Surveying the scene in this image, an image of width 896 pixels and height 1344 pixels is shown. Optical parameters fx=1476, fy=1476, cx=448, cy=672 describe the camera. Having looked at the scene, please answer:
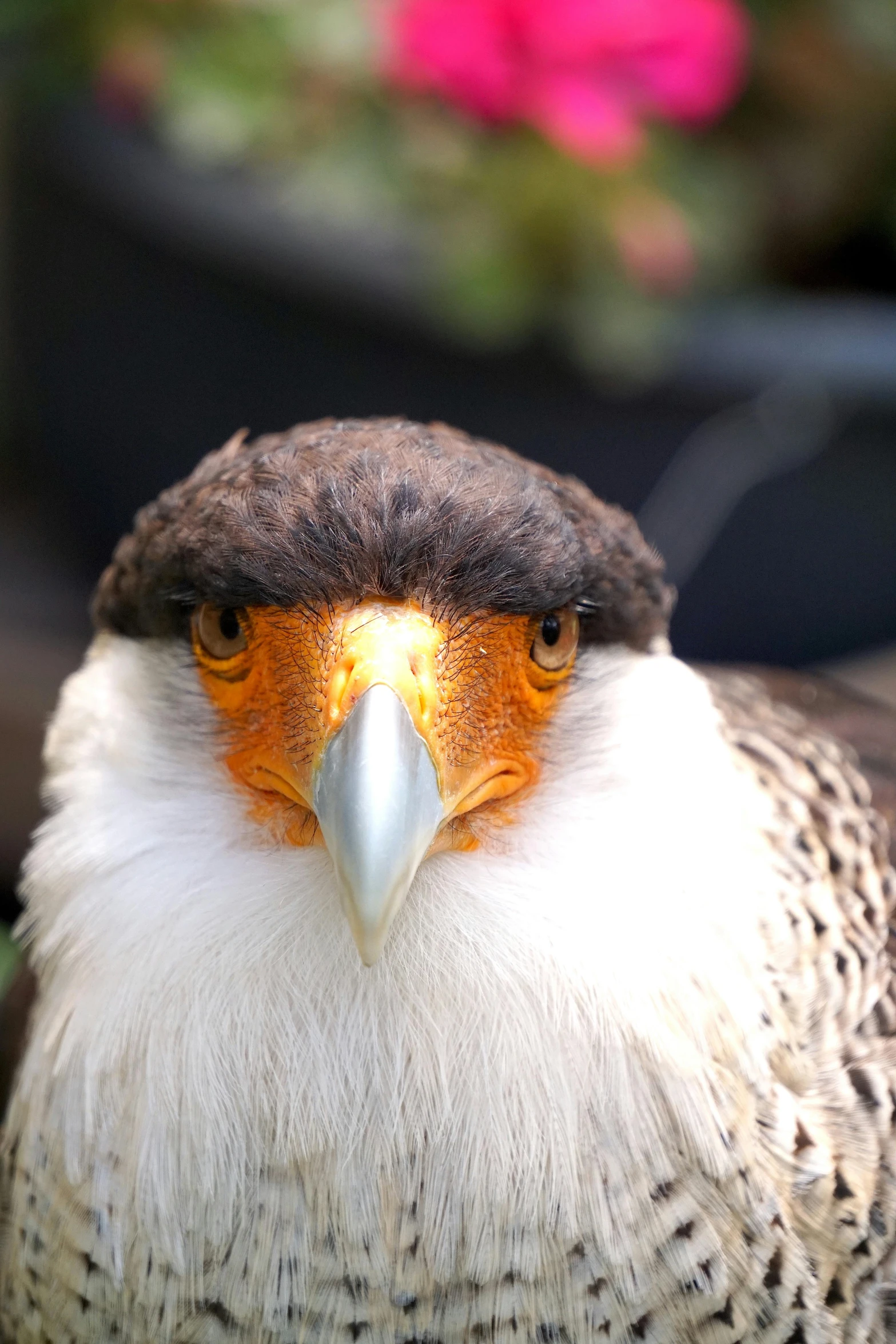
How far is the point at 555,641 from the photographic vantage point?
112 cm

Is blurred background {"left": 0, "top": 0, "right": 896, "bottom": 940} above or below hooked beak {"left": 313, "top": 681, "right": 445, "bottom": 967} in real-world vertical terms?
above

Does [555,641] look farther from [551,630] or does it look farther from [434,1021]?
[434,1021]

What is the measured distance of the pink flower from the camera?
2.40 meters

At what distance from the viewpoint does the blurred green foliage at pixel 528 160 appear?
242 cm

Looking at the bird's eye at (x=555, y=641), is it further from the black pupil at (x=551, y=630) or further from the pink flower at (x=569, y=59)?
the pink flower at (x=569, y=59)

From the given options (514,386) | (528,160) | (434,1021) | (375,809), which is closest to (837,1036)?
(434,1021)

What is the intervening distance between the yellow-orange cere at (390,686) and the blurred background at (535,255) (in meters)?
1.17

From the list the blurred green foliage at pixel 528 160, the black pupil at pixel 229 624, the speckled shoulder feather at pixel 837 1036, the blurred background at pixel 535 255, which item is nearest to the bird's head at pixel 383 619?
the black pupil at pixel 229 624

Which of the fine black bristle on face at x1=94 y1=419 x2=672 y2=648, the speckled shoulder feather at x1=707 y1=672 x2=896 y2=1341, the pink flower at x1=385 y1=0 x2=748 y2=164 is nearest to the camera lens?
the fine black bristle on face at x1=94 y1=419 x2=672 y2=648

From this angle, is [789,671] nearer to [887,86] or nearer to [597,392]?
[597,392]

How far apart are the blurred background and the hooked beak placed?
1.33 meters

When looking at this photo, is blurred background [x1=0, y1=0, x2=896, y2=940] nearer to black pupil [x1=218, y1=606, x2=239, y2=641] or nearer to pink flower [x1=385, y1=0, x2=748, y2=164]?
pink flower [x1=385, y1=0, x2=748, y2=164]

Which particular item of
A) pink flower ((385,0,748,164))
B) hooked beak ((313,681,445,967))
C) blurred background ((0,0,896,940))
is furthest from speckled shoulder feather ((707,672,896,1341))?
pink flower ((385,0,748,164))

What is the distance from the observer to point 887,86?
264 cm
